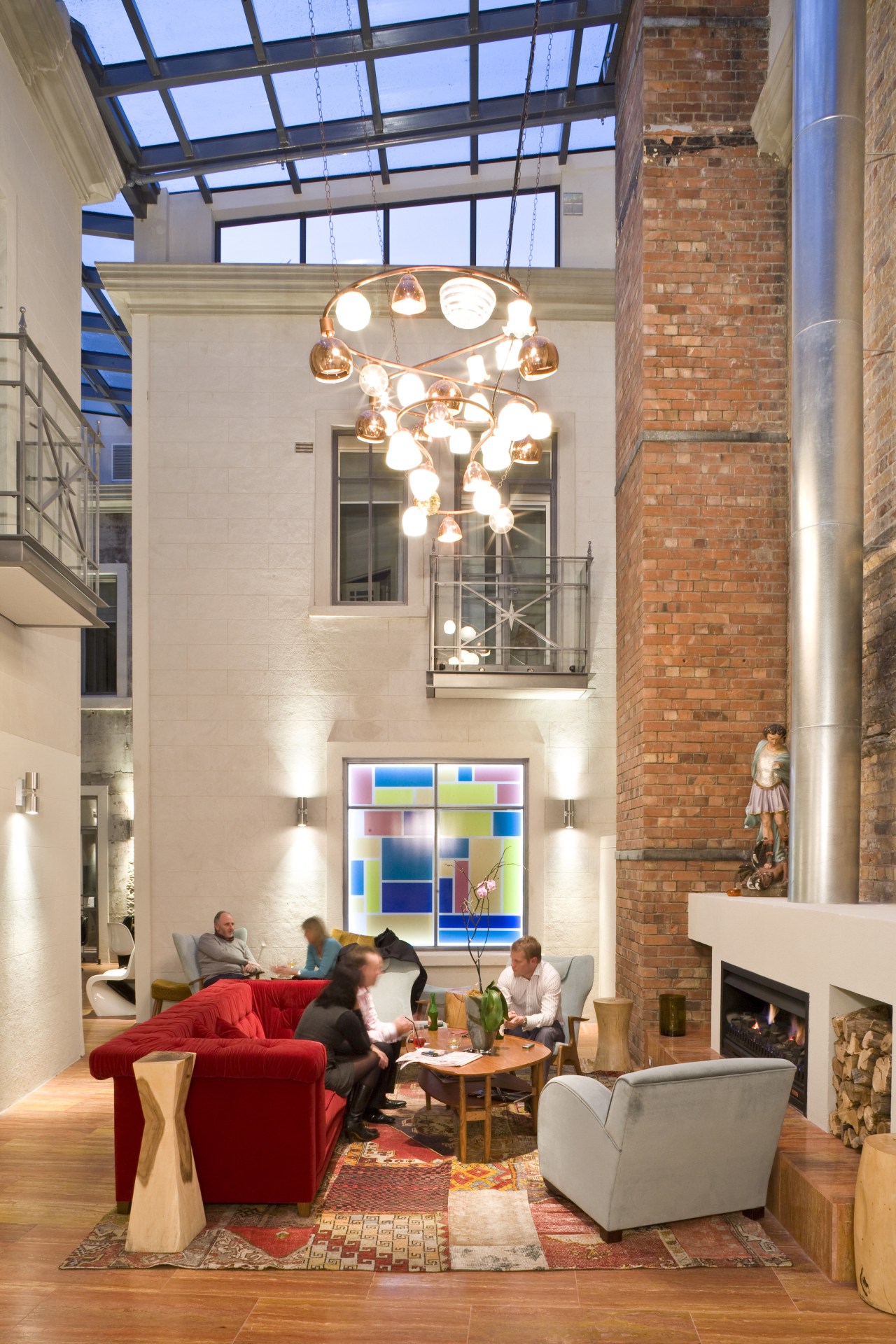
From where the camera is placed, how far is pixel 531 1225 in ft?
15.0

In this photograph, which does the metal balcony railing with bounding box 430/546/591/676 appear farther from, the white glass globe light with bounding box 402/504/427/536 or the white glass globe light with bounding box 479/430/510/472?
the white glass globe light with bounding box 479/430/510/472

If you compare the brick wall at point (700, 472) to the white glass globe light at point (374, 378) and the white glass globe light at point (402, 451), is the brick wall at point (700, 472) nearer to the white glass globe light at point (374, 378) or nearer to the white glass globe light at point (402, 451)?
the white glass globe light at point (402, 451)

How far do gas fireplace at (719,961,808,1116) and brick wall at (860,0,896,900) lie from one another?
2.47 ft

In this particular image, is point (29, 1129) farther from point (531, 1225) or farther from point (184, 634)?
point (184, 634)

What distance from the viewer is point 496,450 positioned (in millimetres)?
5715

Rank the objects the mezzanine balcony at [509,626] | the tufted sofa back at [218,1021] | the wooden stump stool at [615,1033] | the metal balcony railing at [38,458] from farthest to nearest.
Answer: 1. the mezzanine balcony at [509,626]
2. the wooden stump stool at [615,1033]
3. the metal balcony railing at [38,458]
4. the tufted sofa back at [218,1021]

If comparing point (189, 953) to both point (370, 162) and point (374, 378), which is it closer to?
point (374, 378)

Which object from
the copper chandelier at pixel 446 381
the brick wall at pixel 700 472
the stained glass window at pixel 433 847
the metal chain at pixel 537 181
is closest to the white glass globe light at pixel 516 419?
the copper chandelier at pixel 446 381

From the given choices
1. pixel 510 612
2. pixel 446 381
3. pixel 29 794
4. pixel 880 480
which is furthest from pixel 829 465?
pixel 29 794

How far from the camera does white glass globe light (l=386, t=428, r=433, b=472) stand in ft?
17.4

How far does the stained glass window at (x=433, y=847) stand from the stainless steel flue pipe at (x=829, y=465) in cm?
477

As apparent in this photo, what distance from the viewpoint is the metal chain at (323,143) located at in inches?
312

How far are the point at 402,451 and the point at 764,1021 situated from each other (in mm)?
3516

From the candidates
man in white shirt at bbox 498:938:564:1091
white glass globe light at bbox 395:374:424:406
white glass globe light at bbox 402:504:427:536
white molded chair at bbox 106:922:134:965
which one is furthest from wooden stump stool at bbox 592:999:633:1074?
white molded chair at bbox 106:922:134:965
